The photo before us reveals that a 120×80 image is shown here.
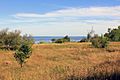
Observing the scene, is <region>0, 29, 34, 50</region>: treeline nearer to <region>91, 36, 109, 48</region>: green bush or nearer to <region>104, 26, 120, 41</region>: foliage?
<region>91, 36, 109, 48</region>: green bush

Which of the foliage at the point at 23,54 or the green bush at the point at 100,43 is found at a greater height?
the foliage at the point at 23,54

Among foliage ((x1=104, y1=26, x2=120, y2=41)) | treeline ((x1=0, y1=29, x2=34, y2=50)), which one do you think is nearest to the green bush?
treeline ((x1=0, y1=29, x2=34, y2=50))

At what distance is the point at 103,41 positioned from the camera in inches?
2837

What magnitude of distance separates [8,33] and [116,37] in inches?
1770

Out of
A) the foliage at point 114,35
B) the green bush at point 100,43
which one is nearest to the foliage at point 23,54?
the green bush at point 100,43

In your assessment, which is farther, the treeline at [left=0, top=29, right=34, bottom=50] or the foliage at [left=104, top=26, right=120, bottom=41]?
the foliage at [left=104, top=26, right=120, bottom=41]

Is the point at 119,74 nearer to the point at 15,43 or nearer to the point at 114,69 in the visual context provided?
the point at 114,69

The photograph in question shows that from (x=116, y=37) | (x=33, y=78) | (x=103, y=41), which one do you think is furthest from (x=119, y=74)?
(x=116, y=37)

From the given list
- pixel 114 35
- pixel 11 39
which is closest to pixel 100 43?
pixel 11 39

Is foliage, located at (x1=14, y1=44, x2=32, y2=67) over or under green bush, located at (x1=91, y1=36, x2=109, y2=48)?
over

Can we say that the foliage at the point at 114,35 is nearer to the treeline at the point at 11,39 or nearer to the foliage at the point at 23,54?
the treeline at the point at 11,39

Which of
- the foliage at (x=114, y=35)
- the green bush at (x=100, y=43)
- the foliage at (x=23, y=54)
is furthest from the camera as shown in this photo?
the foliage at (x=114, y=35)

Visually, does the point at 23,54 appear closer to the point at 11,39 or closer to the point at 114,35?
the point at 11,39

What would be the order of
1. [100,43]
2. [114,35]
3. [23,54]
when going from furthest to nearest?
[114,35] → [100,43] → [23,54]
